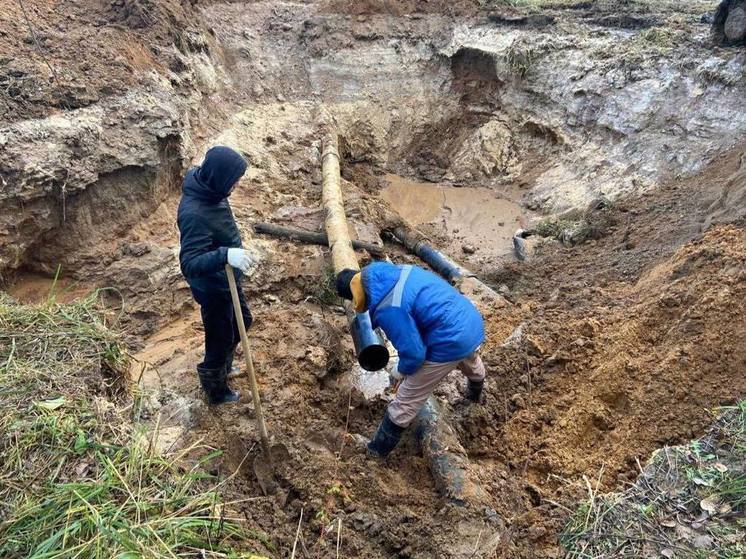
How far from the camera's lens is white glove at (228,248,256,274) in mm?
3395

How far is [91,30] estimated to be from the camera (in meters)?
7.14

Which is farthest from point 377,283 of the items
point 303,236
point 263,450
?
point 303,236

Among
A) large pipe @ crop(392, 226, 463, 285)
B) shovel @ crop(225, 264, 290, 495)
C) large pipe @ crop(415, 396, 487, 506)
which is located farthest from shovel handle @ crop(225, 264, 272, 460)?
large pipe @ crop(392, 226, 463, 285)

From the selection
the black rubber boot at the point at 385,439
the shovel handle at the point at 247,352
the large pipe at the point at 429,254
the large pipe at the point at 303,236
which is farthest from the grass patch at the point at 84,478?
the large pipe at the point at 429,254

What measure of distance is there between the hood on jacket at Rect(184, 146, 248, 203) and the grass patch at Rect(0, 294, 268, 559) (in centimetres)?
127

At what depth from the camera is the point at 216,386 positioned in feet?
13.7

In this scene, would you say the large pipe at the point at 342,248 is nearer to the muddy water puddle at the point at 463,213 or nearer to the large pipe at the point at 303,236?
the large pipe at the point at 303,236

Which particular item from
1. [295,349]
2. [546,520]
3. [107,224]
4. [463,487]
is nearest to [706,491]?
[546,520]

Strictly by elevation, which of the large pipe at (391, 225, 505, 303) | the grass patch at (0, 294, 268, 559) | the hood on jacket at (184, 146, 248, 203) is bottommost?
the large pipe at (391, 225, 505, 303)

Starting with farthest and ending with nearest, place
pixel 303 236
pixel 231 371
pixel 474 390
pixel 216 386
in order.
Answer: pixel 303 236 < pixel 231 371 < pixel 474 390 < pixel 216 386

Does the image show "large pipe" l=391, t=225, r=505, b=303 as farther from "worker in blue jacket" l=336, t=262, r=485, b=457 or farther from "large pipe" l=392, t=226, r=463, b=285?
"worker in blue jacket" l=336, t=262, r=485, b=457

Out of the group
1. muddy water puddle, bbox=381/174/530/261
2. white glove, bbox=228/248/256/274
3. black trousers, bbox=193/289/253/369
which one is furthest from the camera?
muddy water puddle, bbox=381/174/530/261

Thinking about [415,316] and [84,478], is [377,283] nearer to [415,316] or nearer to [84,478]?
[415,316]

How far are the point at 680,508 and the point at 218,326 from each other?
313 centimetres
